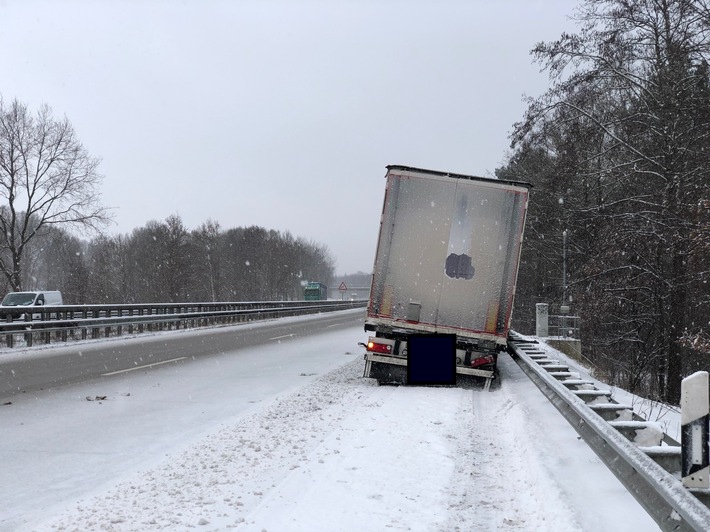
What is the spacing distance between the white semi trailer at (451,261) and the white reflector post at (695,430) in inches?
251

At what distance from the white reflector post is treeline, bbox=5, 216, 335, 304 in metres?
51.1

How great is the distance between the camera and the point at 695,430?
3.33 m

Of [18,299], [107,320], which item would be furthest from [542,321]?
[18,299]

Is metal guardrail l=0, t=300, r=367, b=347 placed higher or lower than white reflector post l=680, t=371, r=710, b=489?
lower

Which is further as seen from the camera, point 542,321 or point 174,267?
point 174,267

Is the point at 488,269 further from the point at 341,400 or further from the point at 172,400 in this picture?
the point at 172,400

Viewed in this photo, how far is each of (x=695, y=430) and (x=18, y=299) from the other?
26048 millimetres

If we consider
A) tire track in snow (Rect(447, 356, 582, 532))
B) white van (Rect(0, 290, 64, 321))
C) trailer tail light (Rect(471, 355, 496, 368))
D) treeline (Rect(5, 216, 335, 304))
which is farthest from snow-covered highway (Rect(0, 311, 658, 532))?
treeline (Rect(5, 216, 335, 304))

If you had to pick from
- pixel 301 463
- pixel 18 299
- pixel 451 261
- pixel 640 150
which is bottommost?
pixel 18 299

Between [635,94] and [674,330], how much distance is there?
24.1ft

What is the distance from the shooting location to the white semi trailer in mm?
9789

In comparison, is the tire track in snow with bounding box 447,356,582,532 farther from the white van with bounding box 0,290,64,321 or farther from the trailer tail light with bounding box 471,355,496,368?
the white van with bounding box 0,290,64,321

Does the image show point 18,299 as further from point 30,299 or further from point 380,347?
point 380,347

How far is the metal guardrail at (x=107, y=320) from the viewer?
1855 cm
